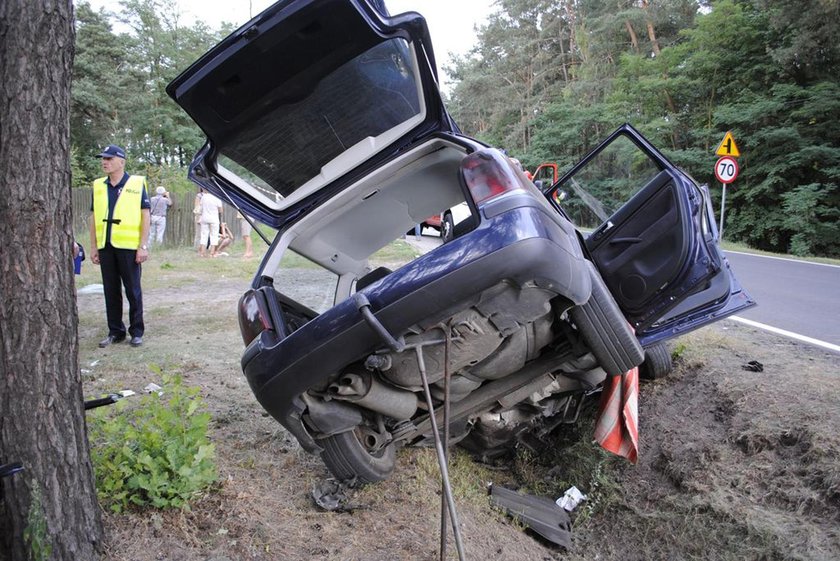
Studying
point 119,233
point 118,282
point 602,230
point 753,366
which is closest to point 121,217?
point 119,233

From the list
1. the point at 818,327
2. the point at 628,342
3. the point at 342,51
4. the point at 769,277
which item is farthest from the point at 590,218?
the point at 769,277

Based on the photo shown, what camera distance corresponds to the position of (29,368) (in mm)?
1908

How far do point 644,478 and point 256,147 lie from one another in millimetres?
3022

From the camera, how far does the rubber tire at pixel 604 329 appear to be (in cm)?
261

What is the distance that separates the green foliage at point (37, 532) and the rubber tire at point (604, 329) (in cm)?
222

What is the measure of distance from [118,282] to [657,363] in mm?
4691

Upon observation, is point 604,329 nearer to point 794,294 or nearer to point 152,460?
point 152,460

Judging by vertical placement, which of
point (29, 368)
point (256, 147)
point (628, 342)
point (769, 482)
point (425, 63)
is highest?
point (425, 63)

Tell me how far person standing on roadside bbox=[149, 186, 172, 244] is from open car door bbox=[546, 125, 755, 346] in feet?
36.6

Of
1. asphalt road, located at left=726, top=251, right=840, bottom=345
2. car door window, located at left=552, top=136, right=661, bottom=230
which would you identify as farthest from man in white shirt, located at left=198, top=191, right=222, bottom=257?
asphalt road, located at left=726, top=251, right=840, bottom=345

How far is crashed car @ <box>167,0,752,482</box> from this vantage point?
2.33 m

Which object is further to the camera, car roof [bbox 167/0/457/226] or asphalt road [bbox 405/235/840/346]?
asphalt road [bbox 405/235/840/346]

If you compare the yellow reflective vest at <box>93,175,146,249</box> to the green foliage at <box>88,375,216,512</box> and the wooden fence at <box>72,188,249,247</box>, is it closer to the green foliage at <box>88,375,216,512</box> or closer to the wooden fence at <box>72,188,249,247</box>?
the green foliage at <box>88,375,216,512</box>

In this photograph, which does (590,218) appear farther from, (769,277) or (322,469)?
(769,277)
